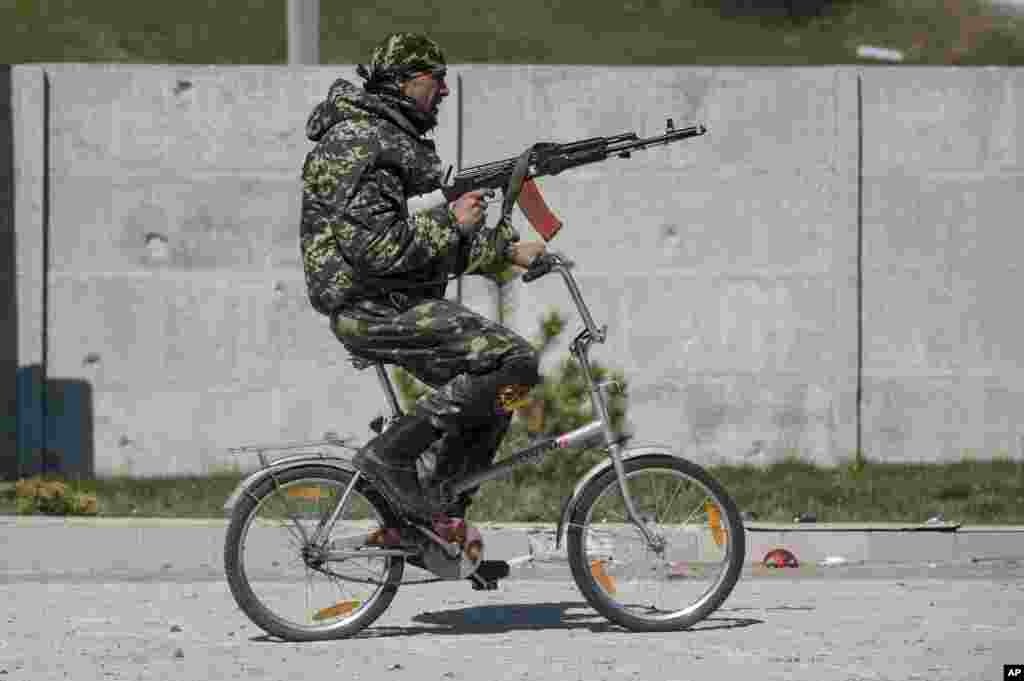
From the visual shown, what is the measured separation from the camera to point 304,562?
6.56 m

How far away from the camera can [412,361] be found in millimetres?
6398

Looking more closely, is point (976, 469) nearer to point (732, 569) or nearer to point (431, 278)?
point (732, 569)

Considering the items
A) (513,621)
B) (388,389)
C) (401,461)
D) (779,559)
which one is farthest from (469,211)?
(779,559)

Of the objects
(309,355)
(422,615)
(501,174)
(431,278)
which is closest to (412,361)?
(431,278)

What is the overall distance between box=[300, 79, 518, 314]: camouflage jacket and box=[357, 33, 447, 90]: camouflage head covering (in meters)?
0.08

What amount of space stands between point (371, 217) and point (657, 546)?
4.81 ft

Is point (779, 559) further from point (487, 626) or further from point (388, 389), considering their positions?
point (388, 389)

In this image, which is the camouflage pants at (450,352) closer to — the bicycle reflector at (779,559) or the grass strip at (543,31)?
the bicycle reflector at (779,559)

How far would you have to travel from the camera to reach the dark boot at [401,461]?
641 centimetres

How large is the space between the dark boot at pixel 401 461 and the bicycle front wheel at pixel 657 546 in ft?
1.73

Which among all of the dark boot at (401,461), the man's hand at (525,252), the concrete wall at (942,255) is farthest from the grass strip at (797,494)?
the man's hand at (525,252)

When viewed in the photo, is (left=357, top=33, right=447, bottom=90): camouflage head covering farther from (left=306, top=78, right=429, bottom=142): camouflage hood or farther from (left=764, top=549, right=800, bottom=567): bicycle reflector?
(left=764, top=549, right=800, bottom=567): bicycle reflector

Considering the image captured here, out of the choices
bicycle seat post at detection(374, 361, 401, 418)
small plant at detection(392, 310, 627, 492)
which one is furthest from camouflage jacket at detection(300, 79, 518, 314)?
small plant at detection(392, 310, 627, 492)

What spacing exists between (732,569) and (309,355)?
4.66 meters
